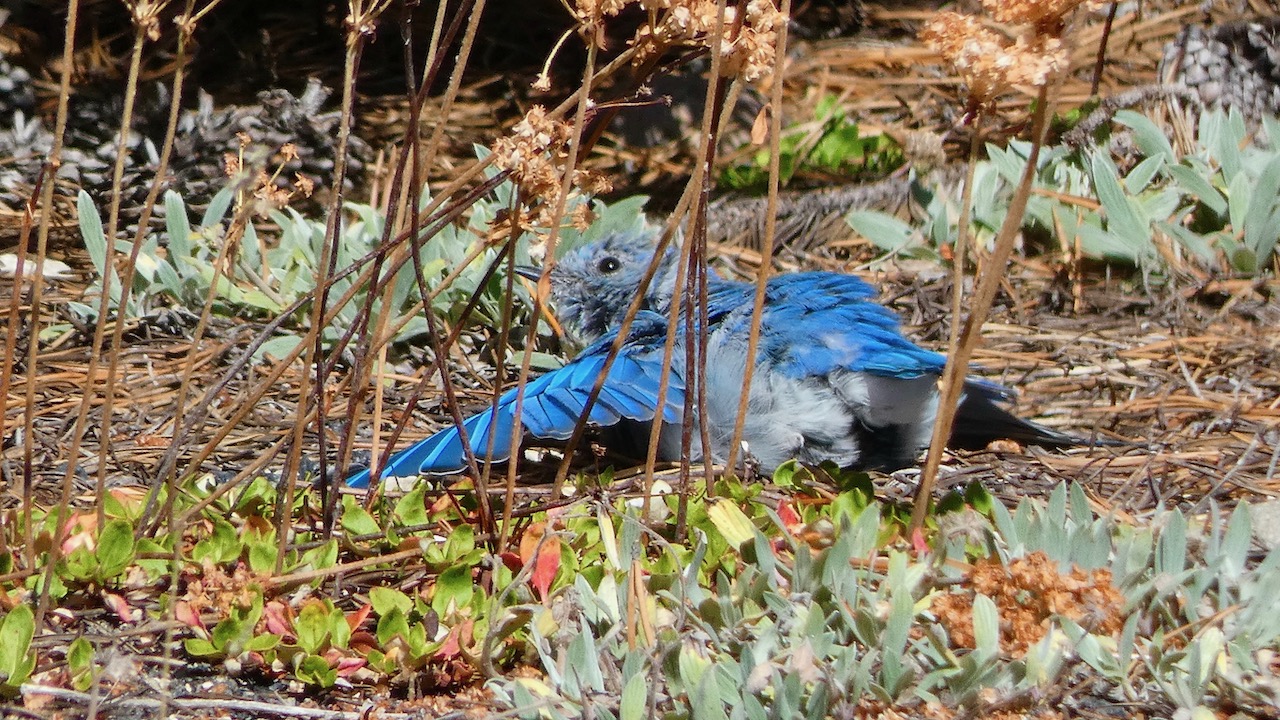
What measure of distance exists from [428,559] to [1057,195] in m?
2.66

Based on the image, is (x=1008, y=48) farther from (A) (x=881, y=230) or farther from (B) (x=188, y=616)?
(A) (x=881, y=230)

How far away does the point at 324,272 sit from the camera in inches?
80.9

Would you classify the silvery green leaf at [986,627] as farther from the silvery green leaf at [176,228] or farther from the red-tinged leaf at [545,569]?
the silvery green leaf at [176,228]

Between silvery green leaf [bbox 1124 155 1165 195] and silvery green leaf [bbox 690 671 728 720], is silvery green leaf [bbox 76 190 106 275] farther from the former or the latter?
silvery green leaf [bbox 1124 155 1165 195]

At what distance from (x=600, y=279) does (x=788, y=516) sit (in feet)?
4.76

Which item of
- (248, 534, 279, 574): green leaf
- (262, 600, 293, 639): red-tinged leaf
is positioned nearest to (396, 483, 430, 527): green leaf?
(248, 534, 279, 574): green leaf

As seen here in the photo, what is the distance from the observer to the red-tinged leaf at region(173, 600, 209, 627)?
2.03 meters

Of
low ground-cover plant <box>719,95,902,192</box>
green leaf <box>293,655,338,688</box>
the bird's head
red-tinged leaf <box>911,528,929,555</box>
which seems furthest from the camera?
low ground-cover plant <box>719,95,902,192</box>

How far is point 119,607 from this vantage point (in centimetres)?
210

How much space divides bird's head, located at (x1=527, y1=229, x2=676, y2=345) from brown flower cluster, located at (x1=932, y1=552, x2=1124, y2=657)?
5.95ft

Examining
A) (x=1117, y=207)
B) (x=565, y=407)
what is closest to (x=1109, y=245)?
(x=1117, y=207)

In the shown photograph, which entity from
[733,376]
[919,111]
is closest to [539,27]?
[919,111]

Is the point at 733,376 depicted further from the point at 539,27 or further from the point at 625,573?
the point at 539,27

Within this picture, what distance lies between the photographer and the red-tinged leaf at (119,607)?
82.6 inches
